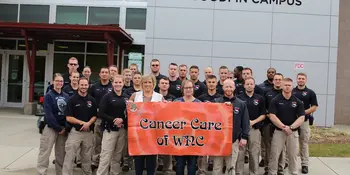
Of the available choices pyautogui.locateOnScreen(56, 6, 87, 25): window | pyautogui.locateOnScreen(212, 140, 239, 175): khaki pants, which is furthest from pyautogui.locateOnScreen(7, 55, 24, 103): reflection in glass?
pyautogui.locateOnScreen(212, 140, 239, 175): khaki pants

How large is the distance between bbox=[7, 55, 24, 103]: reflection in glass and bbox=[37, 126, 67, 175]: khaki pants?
1426 centimetres

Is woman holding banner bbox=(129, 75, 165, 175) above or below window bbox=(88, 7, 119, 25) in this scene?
below

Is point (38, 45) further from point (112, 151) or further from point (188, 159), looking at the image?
point (188, 159)

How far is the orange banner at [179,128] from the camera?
6.53m

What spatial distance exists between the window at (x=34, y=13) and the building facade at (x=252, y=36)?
769cm

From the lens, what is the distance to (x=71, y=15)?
1991 centimetres

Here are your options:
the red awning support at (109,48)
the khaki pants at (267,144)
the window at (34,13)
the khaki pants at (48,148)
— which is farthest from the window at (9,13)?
the khaki pants at (267,144)

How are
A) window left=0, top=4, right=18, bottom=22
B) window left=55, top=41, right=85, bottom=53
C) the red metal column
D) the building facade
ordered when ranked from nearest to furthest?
the building facade
the red metal column
window left=55, top=41, right=85, bottom=53
window left=0, top=4, right=18, bottom=22

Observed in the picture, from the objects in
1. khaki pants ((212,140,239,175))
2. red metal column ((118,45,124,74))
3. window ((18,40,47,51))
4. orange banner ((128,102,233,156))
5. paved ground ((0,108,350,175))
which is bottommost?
paved ground ((0,108,350,175))

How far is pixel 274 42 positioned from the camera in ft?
48.8

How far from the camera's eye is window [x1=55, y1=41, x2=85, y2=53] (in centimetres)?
1981

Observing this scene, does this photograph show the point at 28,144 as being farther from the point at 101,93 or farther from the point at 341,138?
the point at 341,138

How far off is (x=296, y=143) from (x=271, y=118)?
0.69 meters

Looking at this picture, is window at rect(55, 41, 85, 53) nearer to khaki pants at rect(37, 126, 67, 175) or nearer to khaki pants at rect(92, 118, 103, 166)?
khaki pants at rect(92, 118, 103, 166)
